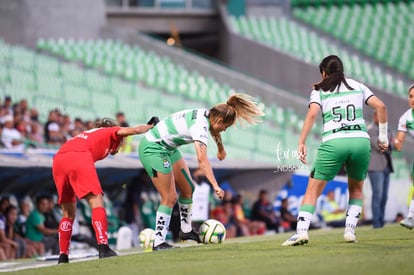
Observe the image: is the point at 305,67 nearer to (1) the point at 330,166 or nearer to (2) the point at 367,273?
(1) the point at 330,166

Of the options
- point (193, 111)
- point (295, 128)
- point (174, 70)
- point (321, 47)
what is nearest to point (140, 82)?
point (174, 70)

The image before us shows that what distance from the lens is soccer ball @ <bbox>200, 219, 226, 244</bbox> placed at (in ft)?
46.6

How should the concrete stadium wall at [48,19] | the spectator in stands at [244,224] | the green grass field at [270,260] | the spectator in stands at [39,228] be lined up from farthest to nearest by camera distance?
the concrete stadium wall at [48,19] → the spectator in stands at [244,224] → the spectator in stands at [39,228] → the green grass field at [270,260]

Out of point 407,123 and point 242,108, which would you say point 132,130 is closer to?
point 242,108

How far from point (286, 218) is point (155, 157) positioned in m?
11.8

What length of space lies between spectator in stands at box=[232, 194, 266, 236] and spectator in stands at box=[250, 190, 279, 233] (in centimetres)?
17

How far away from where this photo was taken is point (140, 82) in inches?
1355

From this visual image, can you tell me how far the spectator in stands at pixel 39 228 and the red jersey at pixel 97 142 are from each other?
7.00m

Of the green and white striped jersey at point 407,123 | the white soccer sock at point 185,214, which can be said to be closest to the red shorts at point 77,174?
the white soccer sock at point 185,214

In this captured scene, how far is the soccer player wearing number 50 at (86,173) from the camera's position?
41.9 ft

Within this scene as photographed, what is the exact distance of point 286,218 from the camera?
2447 cm

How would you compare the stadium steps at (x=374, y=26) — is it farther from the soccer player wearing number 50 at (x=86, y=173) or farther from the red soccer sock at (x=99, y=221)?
the red soccer sock at (x=99, y=221)

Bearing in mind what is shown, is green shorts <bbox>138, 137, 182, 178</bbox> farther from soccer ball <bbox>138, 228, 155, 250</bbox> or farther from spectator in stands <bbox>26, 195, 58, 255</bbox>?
spectator in stands <bbox>26, 195, 58, 255</bbox>

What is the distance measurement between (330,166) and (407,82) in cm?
2703
